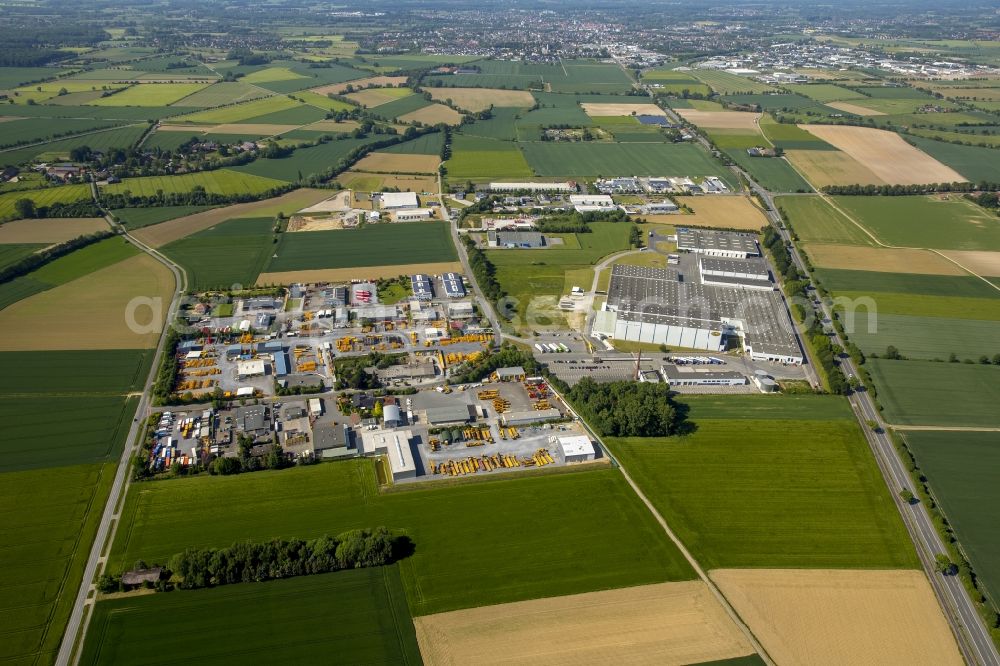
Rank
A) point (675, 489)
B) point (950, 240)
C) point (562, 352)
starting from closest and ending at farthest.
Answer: point (675, 489), point (562, 352), point (950, 240)

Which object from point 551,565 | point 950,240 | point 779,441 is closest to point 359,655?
point 551,565

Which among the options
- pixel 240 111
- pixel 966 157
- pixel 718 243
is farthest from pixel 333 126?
pixel 966 157

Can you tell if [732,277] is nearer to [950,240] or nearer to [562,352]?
[562,352]

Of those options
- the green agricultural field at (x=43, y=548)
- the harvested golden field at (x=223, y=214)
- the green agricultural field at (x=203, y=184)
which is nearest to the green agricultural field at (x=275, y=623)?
the green agricultural field at (x=43, y=548)

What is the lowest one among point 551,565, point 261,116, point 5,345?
point 551,565

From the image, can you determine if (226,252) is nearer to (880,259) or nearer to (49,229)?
(49,229)

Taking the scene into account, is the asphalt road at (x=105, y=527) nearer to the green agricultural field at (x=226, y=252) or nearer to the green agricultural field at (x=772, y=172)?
the green agricultural field at (x=226, y=252)
